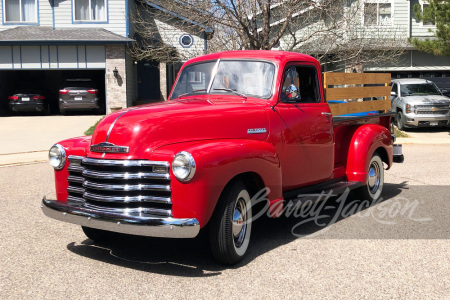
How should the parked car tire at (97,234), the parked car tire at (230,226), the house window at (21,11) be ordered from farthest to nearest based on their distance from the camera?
the house window at (21,11) → the parked car tire at (97,234) → the parked car tire at (230,226)

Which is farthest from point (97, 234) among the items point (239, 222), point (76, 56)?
point (76, 56)

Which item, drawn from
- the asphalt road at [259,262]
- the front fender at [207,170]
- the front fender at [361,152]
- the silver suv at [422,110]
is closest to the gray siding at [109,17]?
the silver suv at [422,110]

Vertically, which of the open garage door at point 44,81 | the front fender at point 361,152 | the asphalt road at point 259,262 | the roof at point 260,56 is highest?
the open garage door at point 44,81

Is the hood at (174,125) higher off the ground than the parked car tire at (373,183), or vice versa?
the hood at (174,125)

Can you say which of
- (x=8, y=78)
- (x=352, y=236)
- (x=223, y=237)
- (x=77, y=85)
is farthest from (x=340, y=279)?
(x=8, y=78)

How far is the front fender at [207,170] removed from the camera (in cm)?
463

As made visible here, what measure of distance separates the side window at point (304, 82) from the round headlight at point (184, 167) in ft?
6.79

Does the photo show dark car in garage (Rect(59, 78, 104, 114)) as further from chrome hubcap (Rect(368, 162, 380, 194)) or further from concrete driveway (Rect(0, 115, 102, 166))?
chrome hubcap (Rect(368, 162, 380, 194))

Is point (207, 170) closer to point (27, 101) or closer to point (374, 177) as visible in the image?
point (374, 177)

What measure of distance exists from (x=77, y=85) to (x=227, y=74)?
19.6 metres

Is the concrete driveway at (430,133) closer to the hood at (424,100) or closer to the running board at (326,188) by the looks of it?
the hood at (424,100)

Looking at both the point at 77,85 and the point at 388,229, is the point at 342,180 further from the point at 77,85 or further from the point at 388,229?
the point at 77,85

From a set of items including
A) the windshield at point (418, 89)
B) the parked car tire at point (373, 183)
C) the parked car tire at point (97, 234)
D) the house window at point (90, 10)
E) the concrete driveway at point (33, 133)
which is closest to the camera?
the parked car tire at point (97, 234)

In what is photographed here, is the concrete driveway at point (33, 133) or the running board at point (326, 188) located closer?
the running board at point (326, 188)
